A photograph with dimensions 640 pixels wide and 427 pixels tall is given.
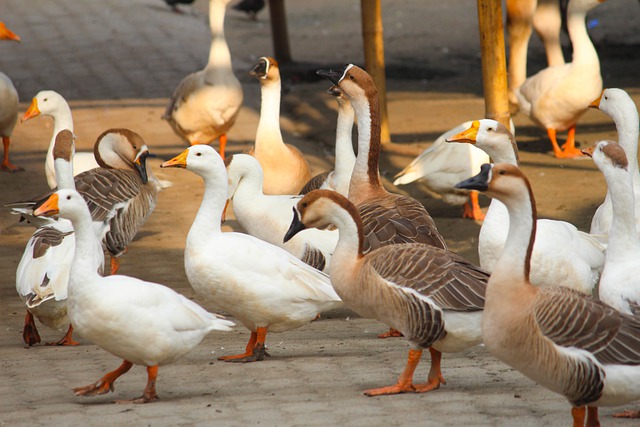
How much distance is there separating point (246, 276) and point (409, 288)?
118 cm

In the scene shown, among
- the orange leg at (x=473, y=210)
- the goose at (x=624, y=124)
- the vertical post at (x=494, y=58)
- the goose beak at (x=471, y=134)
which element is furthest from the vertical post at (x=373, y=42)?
the goose beak at (x=471, y=134)

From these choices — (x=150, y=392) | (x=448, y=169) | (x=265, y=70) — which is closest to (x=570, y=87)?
(x=448, y=169)

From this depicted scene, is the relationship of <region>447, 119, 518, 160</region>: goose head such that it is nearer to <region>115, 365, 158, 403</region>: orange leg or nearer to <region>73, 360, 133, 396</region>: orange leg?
<region>115, 365, 158, 403</region>: orange leg

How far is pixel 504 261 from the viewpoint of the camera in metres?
4.39

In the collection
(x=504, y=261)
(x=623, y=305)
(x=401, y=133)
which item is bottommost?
(x=401, y=133)

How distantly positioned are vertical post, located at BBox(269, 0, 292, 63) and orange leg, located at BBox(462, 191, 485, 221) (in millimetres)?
7715

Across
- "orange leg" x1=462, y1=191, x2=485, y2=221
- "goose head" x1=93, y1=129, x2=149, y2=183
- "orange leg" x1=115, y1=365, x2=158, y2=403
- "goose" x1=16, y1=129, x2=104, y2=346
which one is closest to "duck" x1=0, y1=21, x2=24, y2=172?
"goose head" x1=93, y1=129, x2=149, y2=183

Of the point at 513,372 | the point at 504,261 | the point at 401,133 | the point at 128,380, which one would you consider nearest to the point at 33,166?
the point at 401,133

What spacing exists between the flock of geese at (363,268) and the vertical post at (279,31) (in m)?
8.18

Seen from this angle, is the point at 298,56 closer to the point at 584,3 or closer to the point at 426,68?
the point at 426,68

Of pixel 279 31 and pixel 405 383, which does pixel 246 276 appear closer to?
pixel 405 383

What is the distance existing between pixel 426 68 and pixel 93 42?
630cm

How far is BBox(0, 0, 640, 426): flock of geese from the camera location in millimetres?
4328

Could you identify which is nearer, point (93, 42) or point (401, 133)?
point (401, 133)
